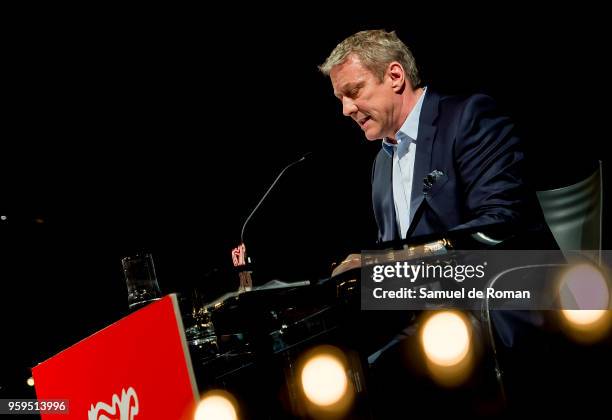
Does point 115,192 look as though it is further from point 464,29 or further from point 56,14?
point 464,29

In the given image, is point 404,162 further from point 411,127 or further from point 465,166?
point 465,166

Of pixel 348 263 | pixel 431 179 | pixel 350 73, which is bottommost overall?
pixel 348 263

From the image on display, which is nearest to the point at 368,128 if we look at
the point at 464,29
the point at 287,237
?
the point at 287,237

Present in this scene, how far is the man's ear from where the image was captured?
2080mm

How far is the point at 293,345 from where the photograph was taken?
1062 millimetres

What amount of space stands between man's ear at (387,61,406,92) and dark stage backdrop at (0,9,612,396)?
301mm

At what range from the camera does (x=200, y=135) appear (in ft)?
12.6

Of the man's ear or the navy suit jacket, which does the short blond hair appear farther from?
the navy suit jacket

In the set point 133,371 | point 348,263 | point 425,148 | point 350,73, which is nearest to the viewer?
point 133,371

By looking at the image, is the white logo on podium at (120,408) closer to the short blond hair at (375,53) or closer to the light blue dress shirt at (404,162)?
the light blue dress shirt at (404,162)

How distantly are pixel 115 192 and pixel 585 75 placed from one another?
3497 millimetres

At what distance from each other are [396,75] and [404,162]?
359 millimetres

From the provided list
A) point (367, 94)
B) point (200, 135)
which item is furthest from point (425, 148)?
point (200, 135)

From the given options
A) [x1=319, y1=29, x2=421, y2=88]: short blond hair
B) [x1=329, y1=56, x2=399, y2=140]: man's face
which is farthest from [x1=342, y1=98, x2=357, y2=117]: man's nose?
[x1=319, y1=29, x2=421, y2=88]: short blond hair
